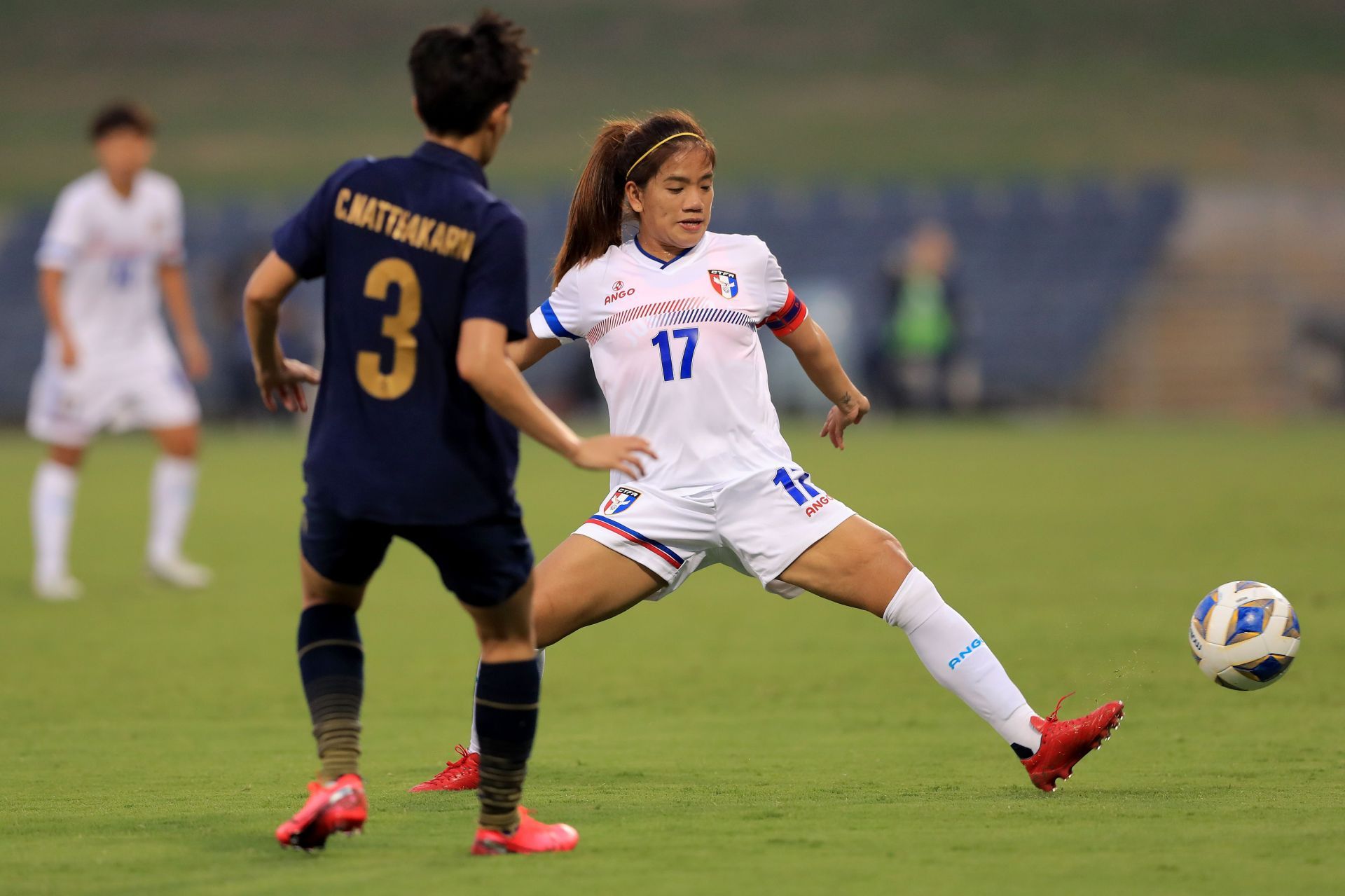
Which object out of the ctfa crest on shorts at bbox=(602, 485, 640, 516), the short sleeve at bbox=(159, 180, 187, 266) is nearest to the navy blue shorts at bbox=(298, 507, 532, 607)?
the ctfa crest on shorts at bbox=(602, 485, 640, 516)

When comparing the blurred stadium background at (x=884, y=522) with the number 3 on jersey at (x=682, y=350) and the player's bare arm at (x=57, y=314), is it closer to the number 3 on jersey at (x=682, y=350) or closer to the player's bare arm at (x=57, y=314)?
the number 3 on jersey at (x=682, y=350)

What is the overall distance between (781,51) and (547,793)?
51016 mm

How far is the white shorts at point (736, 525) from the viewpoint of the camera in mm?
5242

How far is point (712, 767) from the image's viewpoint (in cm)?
578

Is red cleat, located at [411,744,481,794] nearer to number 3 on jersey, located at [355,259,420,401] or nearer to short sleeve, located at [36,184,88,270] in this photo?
number 3 on jersey, located at [355,259,420,401]

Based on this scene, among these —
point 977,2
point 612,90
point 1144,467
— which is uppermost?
point 977,2

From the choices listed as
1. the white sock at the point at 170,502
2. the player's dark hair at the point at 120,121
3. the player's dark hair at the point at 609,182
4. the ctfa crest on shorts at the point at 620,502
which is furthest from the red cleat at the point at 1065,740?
the player's dark hair at the point at 120,121

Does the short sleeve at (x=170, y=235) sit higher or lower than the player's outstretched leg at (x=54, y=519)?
higher

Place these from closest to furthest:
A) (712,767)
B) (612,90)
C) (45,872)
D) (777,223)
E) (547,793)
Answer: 1. (45,872)
2. (547,793)
3. (712,767)
4. (777,223)
5. (612,90)

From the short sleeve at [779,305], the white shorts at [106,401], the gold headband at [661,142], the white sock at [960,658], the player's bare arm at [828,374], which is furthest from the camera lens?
the white shorts at [106,401]

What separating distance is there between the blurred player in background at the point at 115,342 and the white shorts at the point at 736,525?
20.1 ft

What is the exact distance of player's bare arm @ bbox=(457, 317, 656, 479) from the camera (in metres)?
4.10

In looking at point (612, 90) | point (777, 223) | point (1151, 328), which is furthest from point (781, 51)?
point (1151, 328)

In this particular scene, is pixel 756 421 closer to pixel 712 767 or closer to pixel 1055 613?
pixel 712 767
